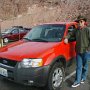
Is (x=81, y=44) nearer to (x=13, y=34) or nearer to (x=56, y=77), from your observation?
(x=56, y=77)

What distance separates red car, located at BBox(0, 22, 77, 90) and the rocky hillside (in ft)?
88.2

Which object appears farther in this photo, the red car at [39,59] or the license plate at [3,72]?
the license plate at [3,72]

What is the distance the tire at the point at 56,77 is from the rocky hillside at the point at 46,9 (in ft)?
90.5

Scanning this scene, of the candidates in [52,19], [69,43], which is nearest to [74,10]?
[52,19]

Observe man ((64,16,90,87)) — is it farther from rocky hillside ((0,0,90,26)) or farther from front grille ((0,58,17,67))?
rocky hillside ((0,0,90,26))

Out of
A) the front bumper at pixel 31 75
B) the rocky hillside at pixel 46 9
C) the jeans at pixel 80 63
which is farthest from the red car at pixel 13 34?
the rocky hillside at pixel 46 9

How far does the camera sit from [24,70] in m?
5.34

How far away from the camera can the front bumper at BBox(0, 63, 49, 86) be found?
532 centimetres

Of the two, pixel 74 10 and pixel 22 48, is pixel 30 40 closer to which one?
pixel 22 48

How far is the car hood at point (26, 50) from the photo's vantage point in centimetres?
554

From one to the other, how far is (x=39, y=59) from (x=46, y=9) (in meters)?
38.2

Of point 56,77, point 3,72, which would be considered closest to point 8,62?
point 3,72

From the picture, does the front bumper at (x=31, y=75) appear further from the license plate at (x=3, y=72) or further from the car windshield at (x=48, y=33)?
the car windshield at (x=48, y=33)

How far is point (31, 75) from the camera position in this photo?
531 cm
